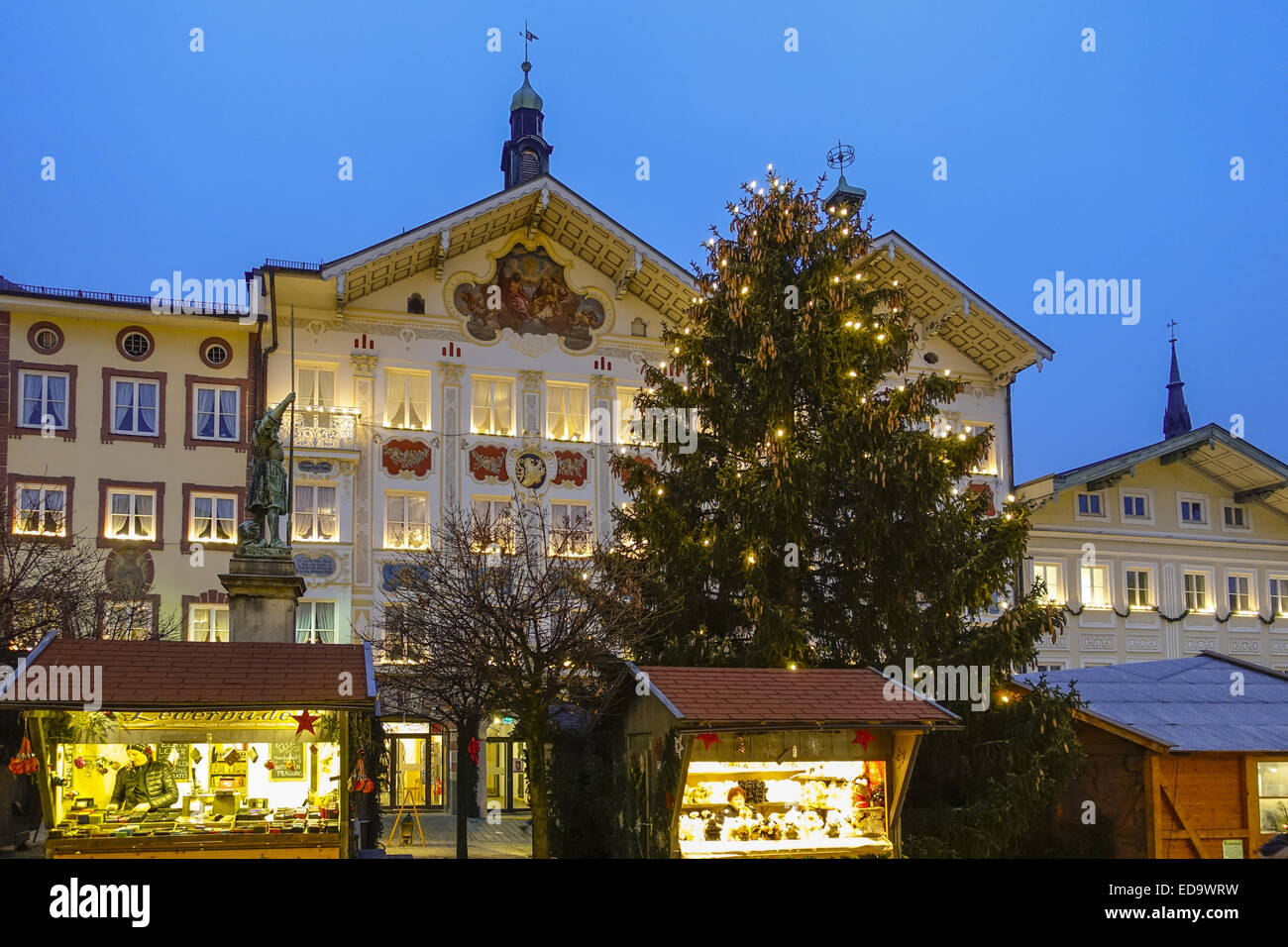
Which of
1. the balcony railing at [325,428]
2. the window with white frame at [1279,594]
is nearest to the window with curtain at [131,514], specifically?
the balcony railing at [325,428]

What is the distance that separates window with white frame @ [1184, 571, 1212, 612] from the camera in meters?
45.0

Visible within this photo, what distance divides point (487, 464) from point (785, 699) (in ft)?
77.1

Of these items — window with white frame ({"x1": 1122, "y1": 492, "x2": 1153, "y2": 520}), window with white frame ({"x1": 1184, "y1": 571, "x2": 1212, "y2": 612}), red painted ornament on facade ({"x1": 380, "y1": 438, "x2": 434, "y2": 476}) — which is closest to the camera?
red painted ornament on facade ({"x1": 380, "y1": 438, "x2": 434, "y2": 476})

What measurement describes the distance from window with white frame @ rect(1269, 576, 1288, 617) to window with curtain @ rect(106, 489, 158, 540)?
36449 millimetres

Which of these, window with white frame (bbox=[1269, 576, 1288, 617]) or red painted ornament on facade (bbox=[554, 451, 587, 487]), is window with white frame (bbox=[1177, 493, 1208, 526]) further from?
red painted ornament on facade (bbox=[554, 451, 587, 487])

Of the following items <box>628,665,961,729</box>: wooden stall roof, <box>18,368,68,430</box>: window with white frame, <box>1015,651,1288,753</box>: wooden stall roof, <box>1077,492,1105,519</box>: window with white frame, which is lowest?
<box>1015,651,1288,753</box>: wooden stall roof

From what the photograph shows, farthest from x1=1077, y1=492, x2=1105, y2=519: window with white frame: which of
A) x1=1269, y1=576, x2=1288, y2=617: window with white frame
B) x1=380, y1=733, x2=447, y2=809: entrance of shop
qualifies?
x1=380, y1=733, x2=447, y2=809: entrance of shop

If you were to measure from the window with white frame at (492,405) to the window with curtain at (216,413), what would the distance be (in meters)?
6.89

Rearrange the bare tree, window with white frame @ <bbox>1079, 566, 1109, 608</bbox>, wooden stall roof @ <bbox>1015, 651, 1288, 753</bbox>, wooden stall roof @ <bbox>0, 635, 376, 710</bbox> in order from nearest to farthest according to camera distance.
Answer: wooden stall roof @ <bbox>0, 635, 376, 710</bbox>
the bare tree
wooden stall roof @ <bbox>1015, 651, 1288, 753</bbox>
window with white frame @ <bbox>1079, 566, 1109, 608</bbox>

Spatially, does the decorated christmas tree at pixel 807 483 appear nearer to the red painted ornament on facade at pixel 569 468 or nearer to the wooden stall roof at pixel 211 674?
the wooden stall roof at pixel 211 674

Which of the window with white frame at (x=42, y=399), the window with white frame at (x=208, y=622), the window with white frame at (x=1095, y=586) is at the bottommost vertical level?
the window with white frame at (x=208, y=622)

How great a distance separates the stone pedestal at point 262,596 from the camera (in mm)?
22906
